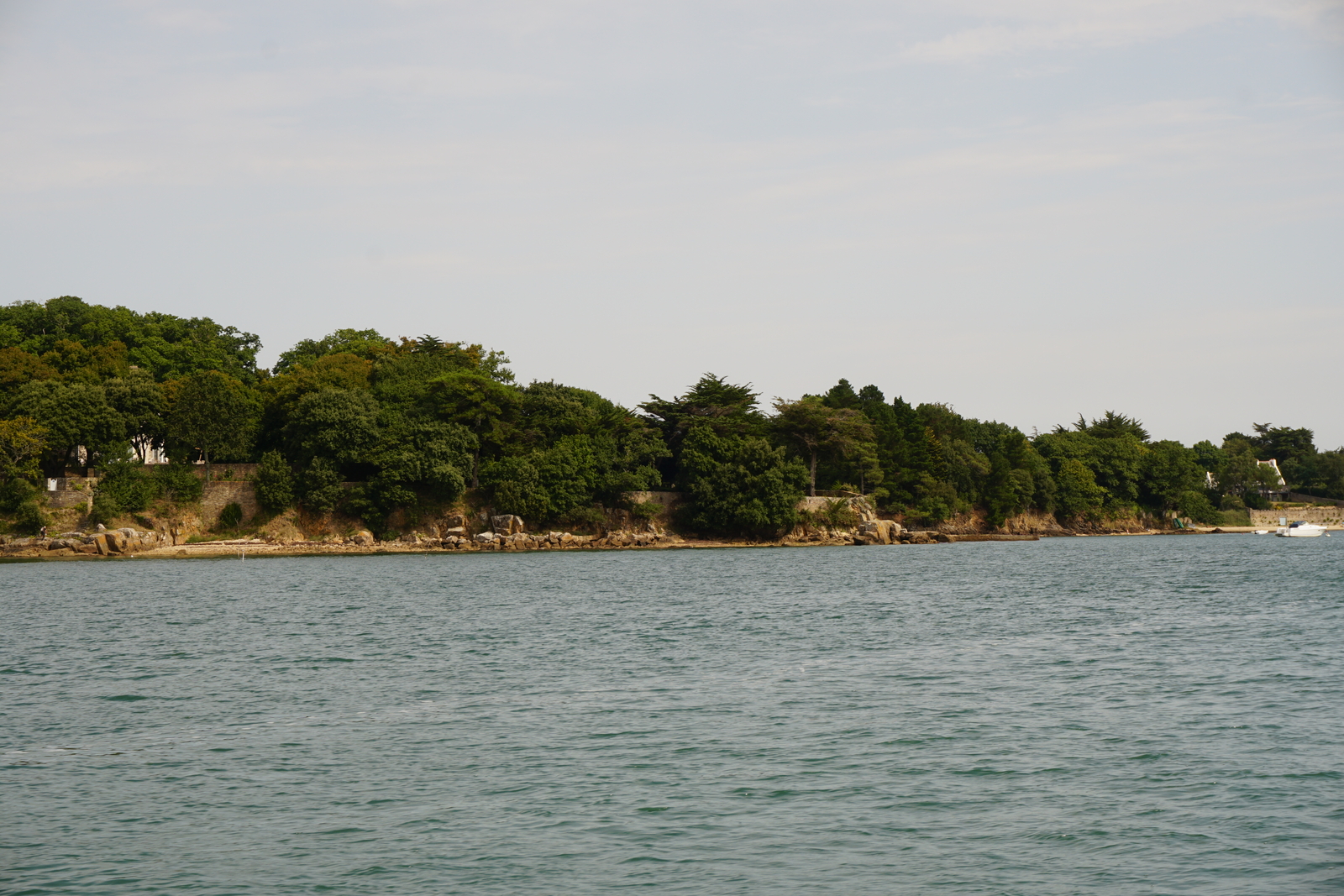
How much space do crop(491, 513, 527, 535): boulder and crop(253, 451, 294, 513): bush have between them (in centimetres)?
1379

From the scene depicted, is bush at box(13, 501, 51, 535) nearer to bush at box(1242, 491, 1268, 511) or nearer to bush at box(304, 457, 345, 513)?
bush at box(304, 457, 345, 513)

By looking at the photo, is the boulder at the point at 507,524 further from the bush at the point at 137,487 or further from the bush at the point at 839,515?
the bush at the point at 839,515

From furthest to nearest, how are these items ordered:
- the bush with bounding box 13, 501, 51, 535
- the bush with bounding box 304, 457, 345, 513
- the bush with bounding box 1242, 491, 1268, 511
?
the bush with bounding box 1242, 491, 1268, 511
the bush with bounding box 304, 457, 345, 513
the bush with bounding box 13, 501, 51, 535

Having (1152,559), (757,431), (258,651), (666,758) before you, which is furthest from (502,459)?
(666,758)

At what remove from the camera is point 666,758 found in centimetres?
1381

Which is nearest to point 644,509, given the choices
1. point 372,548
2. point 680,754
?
point 372,548

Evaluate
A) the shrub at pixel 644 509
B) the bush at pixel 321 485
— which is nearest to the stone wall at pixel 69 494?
the bush at pixel 321 485

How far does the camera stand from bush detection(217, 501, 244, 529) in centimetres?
7281

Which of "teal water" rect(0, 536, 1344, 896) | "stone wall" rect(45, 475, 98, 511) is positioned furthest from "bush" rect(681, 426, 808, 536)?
"teal water" rect(0, 536, 1344, 896)

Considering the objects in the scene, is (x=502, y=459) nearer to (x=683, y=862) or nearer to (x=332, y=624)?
(x=332, y=624)

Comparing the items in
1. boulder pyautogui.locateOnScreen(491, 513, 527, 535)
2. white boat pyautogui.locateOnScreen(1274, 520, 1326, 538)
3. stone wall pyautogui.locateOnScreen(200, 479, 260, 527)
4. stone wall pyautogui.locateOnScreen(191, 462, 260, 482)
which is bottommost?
white boat pyautogui.locateOnScreen(1274, 520, 1326, 538)

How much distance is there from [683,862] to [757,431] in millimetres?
73360

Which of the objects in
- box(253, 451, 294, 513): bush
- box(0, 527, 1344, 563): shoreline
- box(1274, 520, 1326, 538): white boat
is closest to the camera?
box(0, 527, 1344, 563): shoreline

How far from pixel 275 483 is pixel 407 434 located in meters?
9.16
